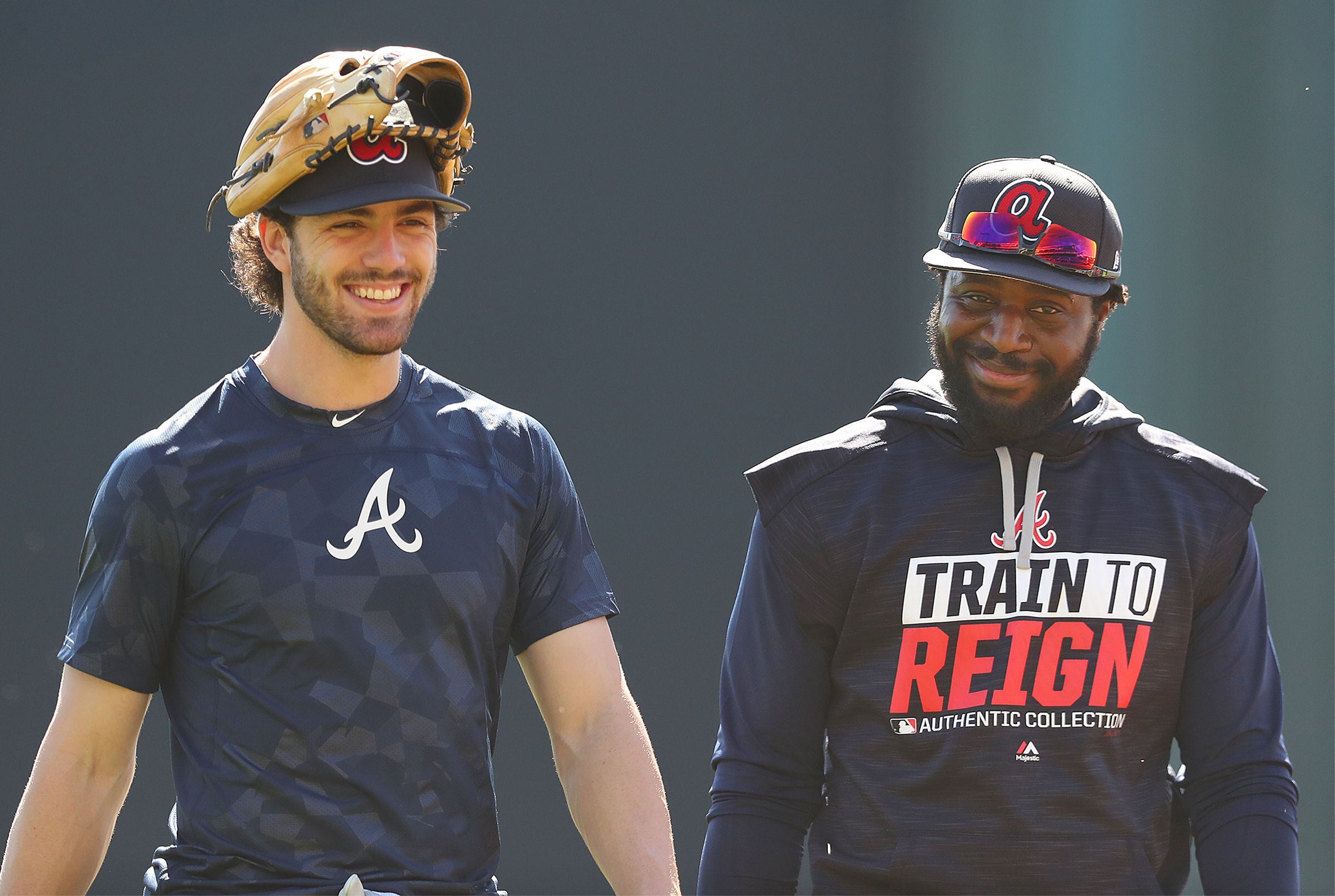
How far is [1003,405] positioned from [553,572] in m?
0.73

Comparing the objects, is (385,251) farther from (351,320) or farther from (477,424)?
(477,424)

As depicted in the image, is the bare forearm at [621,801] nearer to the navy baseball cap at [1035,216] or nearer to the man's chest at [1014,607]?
the man's chest at [1014,607]

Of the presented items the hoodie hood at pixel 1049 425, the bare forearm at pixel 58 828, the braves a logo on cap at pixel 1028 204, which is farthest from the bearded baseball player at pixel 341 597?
the braves a logo on cap at pixel 1028 204

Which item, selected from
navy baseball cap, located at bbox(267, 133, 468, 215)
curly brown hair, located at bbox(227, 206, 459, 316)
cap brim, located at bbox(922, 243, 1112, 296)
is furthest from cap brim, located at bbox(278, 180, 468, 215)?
cap brim, located at bbox(922, 243, 1112, 296)

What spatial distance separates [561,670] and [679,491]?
5.99ft

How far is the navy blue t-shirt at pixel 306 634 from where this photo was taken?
6.73 feet

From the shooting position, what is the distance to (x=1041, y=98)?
407 centimetres

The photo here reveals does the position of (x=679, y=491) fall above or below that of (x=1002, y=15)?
below

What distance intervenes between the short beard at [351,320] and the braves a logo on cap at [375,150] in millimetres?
160

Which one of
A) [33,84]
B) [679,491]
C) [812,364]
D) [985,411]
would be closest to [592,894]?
[679,491]

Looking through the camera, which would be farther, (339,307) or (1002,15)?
(1002,15)

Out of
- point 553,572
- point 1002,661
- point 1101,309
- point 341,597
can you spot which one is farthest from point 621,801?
point 1101,309

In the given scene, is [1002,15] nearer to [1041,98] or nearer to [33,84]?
[1041,98]

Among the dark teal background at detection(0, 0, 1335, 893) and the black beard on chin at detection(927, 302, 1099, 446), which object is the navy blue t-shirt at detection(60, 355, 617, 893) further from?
the dark teal background at detection(0, 0, 1335, 893)
